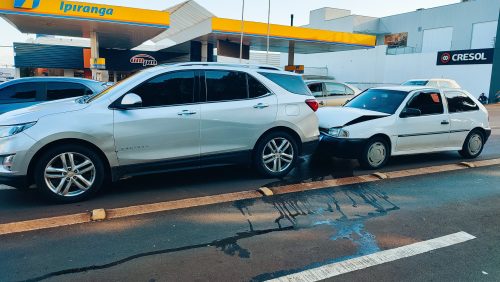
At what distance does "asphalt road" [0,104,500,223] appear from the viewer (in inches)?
180

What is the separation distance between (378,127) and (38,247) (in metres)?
5.46

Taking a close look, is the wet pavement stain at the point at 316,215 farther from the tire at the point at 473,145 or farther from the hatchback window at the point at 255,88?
the tire at the point at 473,145

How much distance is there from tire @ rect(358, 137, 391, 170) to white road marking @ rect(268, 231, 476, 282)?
2702 mm

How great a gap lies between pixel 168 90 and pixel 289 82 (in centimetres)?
201

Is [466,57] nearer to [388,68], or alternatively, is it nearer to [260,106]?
[388,68]

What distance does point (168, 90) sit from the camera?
206 inches

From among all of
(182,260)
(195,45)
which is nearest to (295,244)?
(182,260)

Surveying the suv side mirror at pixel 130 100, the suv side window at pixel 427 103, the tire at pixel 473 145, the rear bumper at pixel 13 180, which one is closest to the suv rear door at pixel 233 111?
the suv side mirror at pixel 130 100

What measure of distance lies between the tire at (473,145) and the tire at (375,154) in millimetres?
2125

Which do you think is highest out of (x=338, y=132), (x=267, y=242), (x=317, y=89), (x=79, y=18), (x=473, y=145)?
(x=79, y=18)

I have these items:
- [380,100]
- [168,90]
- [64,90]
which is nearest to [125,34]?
[64,90]

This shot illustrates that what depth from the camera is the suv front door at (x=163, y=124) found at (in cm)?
491

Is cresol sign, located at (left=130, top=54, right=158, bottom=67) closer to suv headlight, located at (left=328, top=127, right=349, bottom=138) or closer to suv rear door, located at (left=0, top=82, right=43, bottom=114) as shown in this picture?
suv rear door, located at (left=0, top=82, right=43, bottom=114)

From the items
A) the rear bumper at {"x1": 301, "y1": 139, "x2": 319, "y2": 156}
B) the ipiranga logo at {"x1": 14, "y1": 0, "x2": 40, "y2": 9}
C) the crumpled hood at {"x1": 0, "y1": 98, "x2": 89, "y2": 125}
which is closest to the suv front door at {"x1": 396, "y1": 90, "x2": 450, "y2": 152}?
the rear bumper at {"x1": 301, "y1": 139, "x2": 319, "y2": 156}
